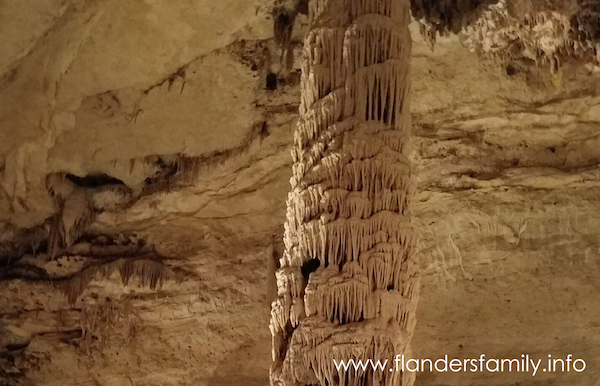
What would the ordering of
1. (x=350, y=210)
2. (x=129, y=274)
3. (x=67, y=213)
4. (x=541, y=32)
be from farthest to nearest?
(x=67, y=213) → (x=129, y=274) → (x=541, y=32) → (x=350, y=210)

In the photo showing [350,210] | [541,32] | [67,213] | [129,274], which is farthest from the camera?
[67,213]

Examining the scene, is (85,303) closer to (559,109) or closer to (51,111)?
(51,111)

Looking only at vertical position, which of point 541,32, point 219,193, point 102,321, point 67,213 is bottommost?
point 102,321

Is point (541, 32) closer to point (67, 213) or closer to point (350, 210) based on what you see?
point (350, 210)

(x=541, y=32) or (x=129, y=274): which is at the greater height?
(x=541, y=32)

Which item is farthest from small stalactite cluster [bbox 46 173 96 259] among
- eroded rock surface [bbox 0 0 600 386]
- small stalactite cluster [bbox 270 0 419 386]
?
small stalactite cluster [bbox 270 0 419 386]

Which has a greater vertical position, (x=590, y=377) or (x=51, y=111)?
(x=51, y=111)

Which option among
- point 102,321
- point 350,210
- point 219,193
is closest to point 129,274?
point 102,321

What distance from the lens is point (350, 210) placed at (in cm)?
351

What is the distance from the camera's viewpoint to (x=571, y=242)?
5.44 metres

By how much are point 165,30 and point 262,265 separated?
2.03m

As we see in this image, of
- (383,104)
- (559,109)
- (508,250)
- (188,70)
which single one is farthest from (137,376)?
(559,109)

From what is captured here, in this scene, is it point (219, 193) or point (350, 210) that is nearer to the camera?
point (350, 210)

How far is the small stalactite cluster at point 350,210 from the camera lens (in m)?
3.33
